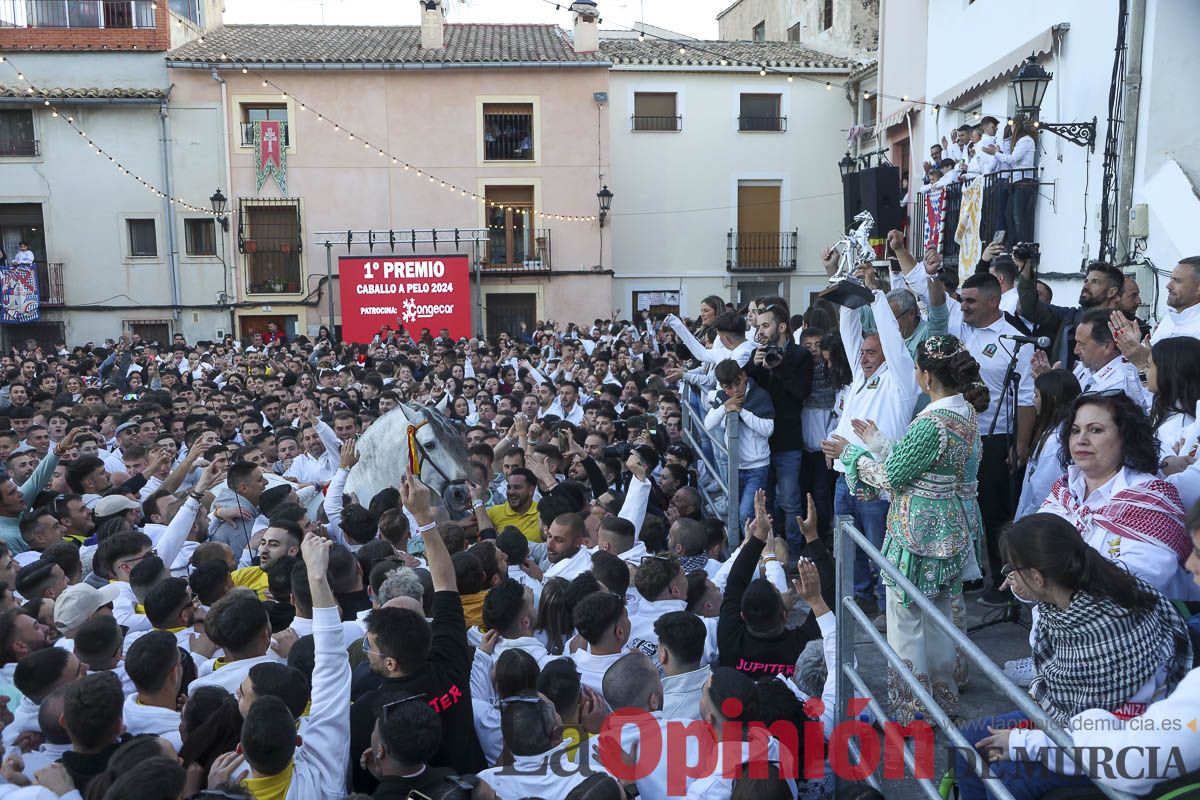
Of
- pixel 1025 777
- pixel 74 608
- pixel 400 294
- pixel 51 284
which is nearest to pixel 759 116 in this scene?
pixel 400 294

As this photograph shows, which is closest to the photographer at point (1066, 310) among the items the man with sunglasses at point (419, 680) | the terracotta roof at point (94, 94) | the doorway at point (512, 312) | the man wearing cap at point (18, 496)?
the man with sunglasses at point (419, 680)

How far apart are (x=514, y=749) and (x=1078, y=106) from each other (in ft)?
30.8

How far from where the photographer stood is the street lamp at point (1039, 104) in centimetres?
952

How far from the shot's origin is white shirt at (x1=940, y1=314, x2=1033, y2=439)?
218 inches

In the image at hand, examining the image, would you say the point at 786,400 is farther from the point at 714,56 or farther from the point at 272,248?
the point at 714,56

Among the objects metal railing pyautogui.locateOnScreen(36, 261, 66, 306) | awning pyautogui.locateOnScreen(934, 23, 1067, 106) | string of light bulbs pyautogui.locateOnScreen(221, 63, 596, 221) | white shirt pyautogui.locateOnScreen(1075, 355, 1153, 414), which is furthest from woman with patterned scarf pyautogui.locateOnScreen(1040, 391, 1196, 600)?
metal railing pyautogui.locateOnScreen(36, 261, 66, 306)

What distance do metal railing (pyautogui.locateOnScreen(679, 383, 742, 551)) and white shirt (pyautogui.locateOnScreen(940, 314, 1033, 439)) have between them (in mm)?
1384

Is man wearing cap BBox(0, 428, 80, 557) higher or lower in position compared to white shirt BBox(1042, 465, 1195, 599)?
lower

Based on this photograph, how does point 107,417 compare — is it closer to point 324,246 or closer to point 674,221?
point 324,246

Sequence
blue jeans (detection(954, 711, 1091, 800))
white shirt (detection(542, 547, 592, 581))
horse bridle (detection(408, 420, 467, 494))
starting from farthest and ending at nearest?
horse bridle (detection(408, 420, 467, 494)) < white shirt (detection(542, 547, 592, 581)) < blue jeans (detection(954, 711, 1091, 800))

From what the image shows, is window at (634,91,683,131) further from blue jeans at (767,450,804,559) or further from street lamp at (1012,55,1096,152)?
blue jeans at (767,450,804,559)

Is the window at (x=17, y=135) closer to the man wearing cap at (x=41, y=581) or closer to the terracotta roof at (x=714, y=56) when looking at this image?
the terracotta roof at (x=714, y=56)

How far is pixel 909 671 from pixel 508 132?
22494 millimetres

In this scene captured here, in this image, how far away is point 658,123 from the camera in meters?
25.2
